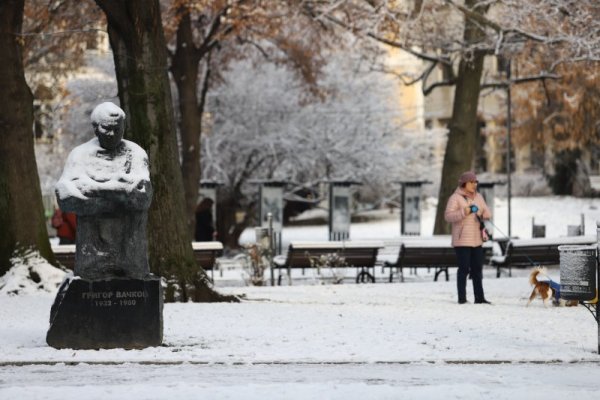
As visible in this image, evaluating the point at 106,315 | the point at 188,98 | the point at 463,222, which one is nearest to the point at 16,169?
the point at 463,222

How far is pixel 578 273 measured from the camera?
1245cm

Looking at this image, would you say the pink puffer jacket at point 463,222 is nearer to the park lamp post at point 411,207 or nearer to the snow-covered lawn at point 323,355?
the snow-covered lawn at point 323,355

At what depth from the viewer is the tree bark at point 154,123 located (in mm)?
18516

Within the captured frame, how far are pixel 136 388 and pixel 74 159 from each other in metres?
3.71

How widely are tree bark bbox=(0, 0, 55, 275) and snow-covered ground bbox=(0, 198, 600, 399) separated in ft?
3.69

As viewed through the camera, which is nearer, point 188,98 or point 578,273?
point 578,273

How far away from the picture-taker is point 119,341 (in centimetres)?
1284

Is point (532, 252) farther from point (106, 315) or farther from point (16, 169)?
point (106, 315)

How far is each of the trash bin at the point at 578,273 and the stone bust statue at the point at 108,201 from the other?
12.9ft

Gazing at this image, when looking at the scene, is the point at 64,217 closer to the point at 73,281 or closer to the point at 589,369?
the point at 73,281

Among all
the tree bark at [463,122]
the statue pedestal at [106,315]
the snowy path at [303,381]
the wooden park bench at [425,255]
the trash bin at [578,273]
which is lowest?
the snowy path at [303,381]

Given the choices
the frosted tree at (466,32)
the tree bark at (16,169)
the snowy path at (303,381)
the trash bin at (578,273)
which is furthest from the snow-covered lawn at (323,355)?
the frosted tree at (466,32)

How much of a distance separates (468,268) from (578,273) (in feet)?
21.5

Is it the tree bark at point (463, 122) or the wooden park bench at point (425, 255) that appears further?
the tree bark at point (463, 122)
